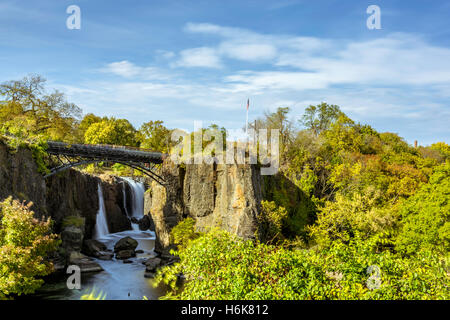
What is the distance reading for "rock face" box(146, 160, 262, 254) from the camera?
111 feet

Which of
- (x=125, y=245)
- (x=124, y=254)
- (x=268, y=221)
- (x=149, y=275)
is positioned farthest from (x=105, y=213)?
(x=268, y=221)

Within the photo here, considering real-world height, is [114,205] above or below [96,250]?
above

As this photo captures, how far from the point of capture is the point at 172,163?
41812 millimetres

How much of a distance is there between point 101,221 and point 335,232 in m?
31.6

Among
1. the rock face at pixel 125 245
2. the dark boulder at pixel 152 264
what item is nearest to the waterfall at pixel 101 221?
the rock face at pixel 125 245

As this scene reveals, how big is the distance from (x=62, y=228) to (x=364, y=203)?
1282 inches

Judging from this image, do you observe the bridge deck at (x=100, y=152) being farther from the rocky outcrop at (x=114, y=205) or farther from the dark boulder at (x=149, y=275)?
the dark boulder at (x=149, y=275)

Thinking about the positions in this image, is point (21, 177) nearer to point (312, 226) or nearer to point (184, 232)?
point (184, 232)

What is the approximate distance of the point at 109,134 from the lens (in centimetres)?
7619

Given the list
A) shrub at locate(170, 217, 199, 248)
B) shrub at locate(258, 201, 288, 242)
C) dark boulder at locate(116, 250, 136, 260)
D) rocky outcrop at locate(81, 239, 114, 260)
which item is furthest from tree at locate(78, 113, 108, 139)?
shrub at locate(258, 201, 288, 242)
